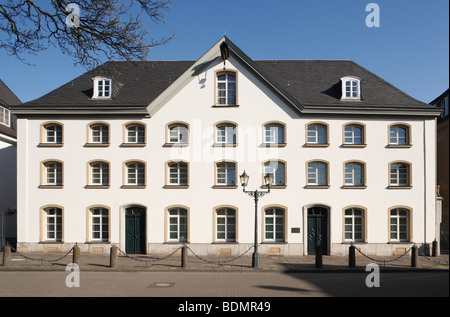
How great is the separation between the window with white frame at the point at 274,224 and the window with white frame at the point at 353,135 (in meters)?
5.83

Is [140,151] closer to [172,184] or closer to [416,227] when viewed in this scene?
[172,184]

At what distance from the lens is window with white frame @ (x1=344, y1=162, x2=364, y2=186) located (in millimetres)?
19469

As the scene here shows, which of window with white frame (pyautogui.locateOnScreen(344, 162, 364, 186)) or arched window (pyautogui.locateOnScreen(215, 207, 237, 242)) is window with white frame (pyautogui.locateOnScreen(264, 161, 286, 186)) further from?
window with white frame (pyautogui.locateOnScreen(344, 162, 364, 186))

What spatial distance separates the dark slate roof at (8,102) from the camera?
25.0 m

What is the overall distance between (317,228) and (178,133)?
9.88 meters

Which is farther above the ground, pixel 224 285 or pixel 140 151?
pixel 140 151

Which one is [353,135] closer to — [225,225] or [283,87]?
[283,87]

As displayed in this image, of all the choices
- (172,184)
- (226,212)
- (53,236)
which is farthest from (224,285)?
(53,236)

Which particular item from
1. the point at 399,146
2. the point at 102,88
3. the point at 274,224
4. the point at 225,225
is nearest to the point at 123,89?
the point at 102,88

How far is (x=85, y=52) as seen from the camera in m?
10.8

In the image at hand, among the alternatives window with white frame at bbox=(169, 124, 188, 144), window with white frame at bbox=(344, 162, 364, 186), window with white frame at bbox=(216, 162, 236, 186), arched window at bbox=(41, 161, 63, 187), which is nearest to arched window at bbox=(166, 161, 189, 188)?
window with white frame at bbox=(169, 124, 188, 144)

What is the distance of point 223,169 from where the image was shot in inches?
763

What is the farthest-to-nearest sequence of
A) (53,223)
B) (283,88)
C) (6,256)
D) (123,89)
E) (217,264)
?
(123,89) < (53,223) < (283,88) < (217,264) < (6,256)

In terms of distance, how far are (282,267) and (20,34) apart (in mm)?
14024
